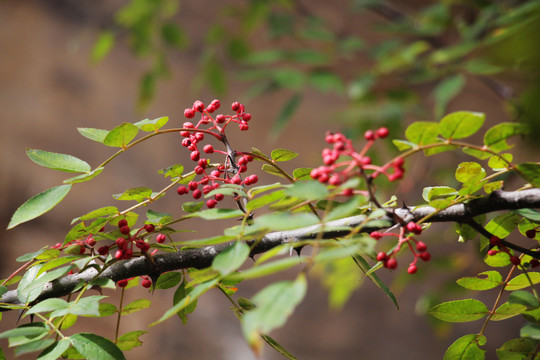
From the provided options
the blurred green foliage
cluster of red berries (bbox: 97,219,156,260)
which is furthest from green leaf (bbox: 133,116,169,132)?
the blurred green foliage

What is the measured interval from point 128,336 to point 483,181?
1.72ft

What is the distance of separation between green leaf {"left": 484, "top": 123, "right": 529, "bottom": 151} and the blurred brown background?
2110mm

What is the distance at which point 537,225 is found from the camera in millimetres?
611

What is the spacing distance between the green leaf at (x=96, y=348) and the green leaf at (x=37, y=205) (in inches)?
5.8

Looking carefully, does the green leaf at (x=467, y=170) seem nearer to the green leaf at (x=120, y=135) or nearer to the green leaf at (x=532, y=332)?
the green leaf at (x=532, y=332)

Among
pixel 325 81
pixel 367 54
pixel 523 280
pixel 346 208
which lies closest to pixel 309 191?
pixel 346 208

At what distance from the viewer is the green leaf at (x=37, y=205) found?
0.53 m

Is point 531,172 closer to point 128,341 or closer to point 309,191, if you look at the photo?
point 309,191

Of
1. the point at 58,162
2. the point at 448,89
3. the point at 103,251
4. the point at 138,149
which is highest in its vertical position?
the point at 58,162

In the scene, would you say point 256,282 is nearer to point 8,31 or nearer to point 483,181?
point 8,31

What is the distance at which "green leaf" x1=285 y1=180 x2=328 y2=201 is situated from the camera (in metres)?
0.43

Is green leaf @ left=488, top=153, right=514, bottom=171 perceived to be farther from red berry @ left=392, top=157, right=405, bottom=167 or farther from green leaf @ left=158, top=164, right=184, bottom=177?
green leaf @ left=158, top=164, right=184, bottom=177

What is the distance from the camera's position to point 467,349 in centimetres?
61

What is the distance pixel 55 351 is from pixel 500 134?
537 millimetres
